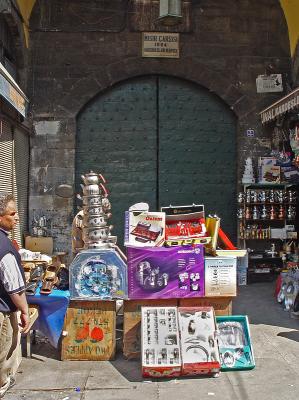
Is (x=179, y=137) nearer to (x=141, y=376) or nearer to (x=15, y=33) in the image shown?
(x=15, y=33)

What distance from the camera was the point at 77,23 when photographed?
10641 mm

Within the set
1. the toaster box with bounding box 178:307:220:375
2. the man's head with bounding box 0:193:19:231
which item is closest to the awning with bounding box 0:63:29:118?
the man's head with bounding box 0:193:19:231

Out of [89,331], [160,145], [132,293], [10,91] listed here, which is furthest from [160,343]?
[160,145]

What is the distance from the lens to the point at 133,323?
566cm

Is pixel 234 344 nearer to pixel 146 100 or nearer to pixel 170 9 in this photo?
pixel 170 9

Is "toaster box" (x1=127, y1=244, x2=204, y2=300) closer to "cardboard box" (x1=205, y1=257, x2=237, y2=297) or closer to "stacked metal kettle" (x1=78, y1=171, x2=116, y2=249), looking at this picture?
"cardboard box" (x1=205, y1=257, x2=237, y2=297)

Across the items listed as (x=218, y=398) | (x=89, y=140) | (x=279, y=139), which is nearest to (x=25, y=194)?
(x=89, y=140)

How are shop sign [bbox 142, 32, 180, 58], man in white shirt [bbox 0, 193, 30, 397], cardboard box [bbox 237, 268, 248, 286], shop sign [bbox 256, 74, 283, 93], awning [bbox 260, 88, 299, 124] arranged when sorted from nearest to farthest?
1. man in white shirt [bbox 0, 193, 30, 397]
2. awning [bbox 260, 88, 299, 124]
3. cardboard box [bbox 237, 268, 248, 286]
4. shop sign [bbox 142, 32, 180, 58]
5. shop sign [bbox 256, 74, 283, 93]

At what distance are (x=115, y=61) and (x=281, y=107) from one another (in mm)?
3733

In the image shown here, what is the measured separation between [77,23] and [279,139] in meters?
4.97

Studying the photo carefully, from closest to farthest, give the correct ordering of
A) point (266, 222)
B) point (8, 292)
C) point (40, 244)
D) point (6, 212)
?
point (8, 292)
point (6, 212)
point (40, 244)
point (266, 222)

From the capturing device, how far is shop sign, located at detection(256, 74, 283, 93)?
10.8m

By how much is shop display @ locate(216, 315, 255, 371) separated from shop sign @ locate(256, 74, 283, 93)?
663 cm

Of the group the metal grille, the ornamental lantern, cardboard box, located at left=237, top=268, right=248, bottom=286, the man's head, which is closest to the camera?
the man's head
